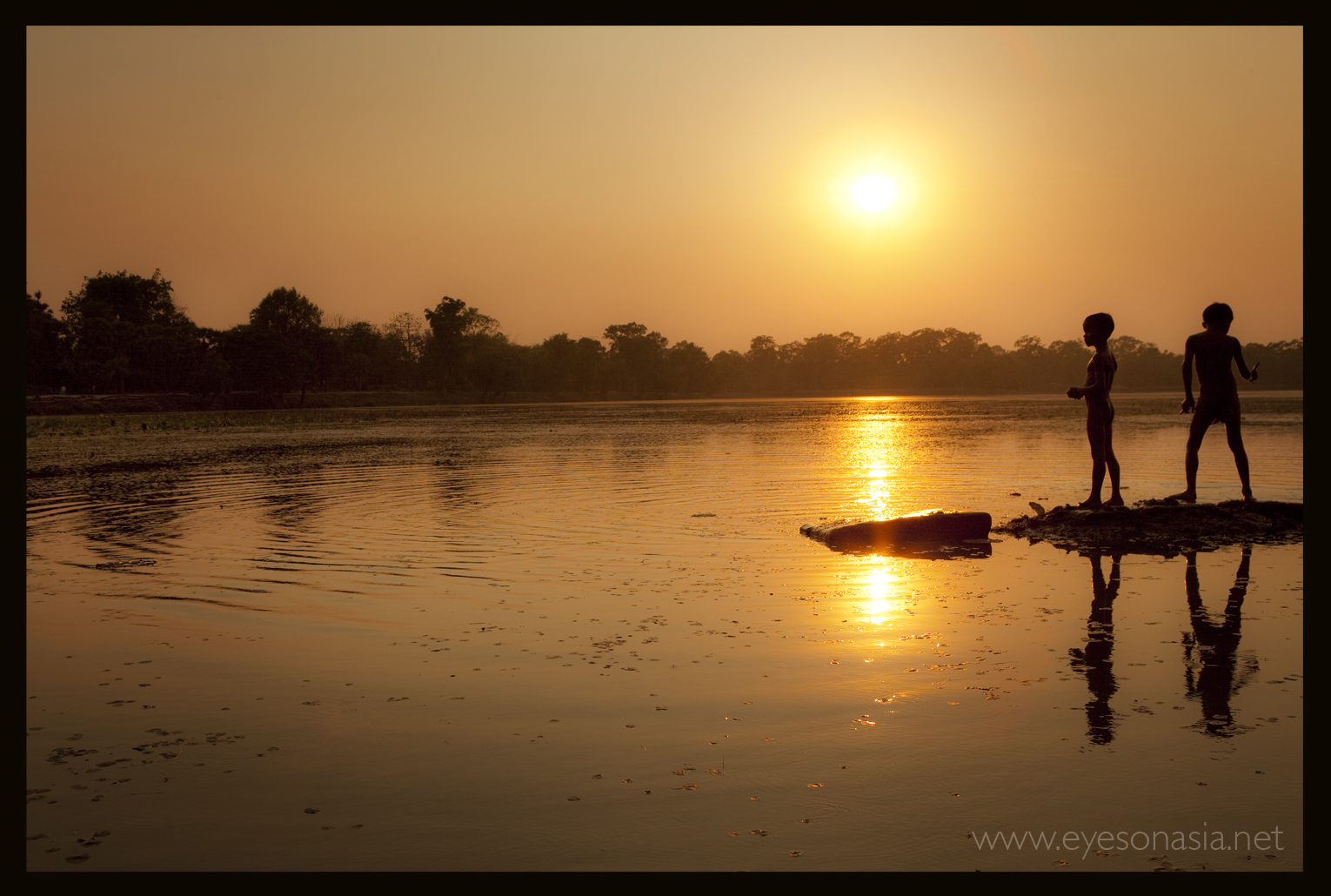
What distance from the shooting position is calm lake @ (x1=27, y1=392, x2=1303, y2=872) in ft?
12.4

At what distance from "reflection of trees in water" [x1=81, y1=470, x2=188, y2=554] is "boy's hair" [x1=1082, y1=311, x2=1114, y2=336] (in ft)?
39.1

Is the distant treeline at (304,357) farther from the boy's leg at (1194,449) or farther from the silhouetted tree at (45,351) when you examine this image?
the boy's leg at (1194,449)

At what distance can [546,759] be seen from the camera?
4.48 meters

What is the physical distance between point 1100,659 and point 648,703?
290cm

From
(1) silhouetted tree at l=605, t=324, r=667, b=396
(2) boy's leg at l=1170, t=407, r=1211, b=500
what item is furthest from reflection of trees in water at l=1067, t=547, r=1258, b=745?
(1) silhouetted tree at l=605, t=324, r=667, b=396

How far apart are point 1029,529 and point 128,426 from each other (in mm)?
52958

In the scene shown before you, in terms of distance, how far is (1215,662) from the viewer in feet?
18.8

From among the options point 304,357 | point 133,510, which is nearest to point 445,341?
point 304,357

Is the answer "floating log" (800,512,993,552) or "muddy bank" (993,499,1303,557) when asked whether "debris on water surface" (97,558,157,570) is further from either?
"muddy bank" (993,499,1303,557)

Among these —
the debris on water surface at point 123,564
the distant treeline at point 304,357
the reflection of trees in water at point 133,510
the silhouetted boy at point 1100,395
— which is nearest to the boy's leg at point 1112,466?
the silhouetted boy at point 1100,395

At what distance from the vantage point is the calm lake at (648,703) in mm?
3768

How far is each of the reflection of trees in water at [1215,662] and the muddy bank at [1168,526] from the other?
2.47 meters
